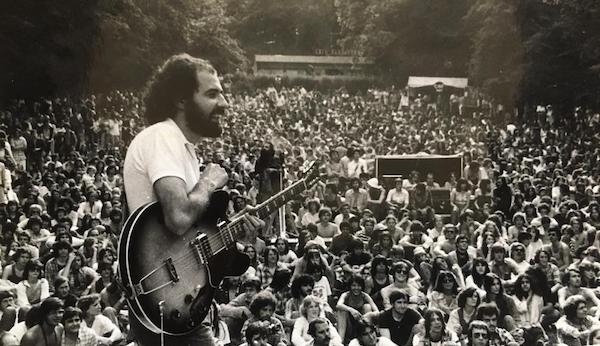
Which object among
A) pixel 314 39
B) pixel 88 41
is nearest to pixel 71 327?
pixel 88 41

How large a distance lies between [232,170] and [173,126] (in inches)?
224

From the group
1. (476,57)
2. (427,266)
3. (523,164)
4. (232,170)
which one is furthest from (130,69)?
(523,164)

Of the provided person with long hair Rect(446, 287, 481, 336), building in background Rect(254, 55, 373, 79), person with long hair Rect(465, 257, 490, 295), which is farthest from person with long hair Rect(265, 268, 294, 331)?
building in background Rect(254, 55, 373, 79)

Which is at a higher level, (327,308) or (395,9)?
(395,9)

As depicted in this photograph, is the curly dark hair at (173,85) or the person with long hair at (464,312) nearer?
the curly dark hair at (173,85)

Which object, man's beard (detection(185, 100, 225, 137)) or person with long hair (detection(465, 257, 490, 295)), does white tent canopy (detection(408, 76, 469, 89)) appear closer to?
person with long hair (detection(465, 257, 490, 295))

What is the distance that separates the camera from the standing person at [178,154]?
2457mm

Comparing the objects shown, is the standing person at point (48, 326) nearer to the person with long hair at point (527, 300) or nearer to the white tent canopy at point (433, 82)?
the person with long hair at point (527, 300)

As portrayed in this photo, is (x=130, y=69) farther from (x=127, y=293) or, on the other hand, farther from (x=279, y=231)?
(x=127, y=293)

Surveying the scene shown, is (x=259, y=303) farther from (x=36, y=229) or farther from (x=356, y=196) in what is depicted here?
(x=356, y=196)

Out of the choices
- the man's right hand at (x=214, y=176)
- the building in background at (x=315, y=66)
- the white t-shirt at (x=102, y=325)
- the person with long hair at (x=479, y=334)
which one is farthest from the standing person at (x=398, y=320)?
the man's right hand at (x=214, y=176)

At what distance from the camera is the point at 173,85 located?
2.76 meters

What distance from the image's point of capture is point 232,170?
8.34 m

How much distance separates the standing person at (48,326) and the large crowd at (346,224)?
0.04 feet
